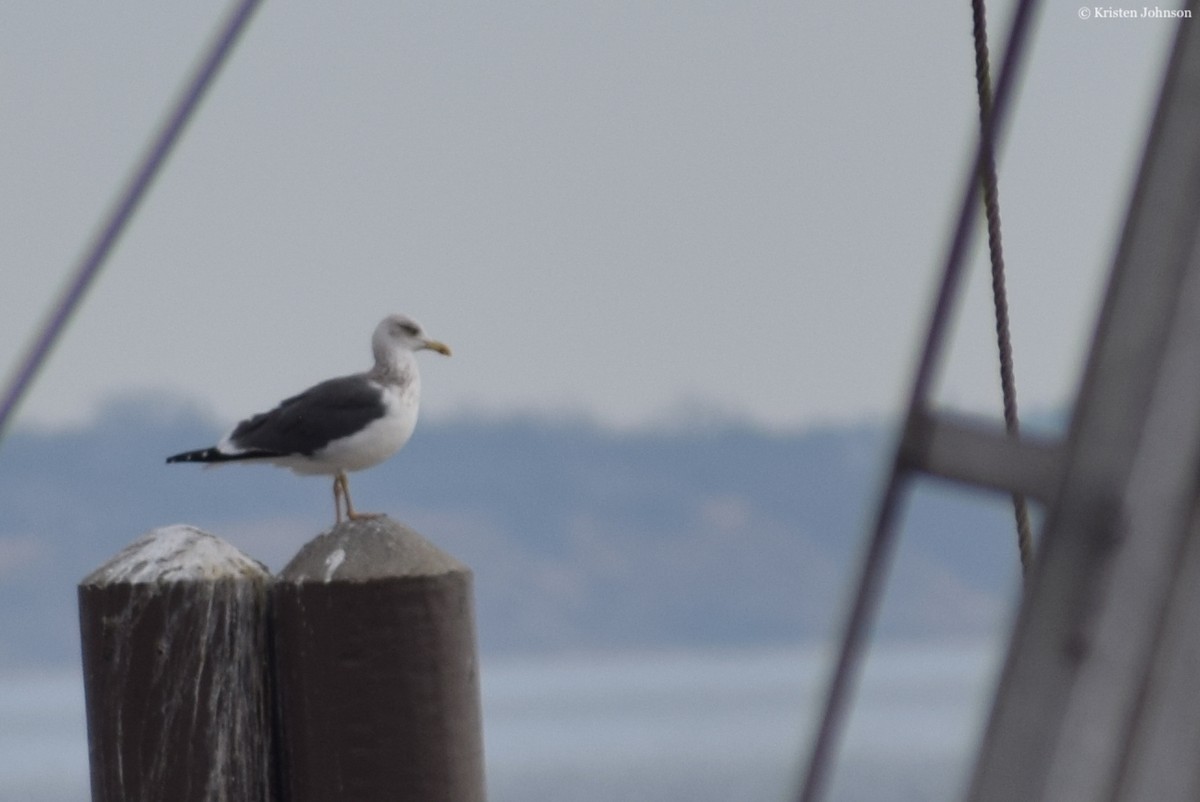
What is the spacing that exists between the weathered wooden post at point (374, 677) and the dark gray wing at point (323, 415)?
1.80 metres

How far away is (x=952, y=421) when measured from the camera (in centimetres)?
194

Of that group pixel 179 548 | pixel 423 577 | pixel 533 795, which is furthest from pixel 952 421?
Result: pixel 533 795

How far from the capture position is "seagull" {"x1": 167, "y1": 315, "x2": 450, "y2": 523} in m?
6.23

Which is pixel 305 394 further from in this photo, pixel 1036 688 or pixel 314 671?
pixel 1036 688

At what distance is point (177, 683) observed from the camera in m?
4.38

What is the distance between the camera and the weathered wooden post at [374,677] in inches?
171

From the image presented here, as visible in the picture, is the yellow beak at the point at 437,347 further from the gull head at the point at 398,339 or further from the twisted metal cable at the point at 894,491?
the twisted metal cable at the point at 894,491

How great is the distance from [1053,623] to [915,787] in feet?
370

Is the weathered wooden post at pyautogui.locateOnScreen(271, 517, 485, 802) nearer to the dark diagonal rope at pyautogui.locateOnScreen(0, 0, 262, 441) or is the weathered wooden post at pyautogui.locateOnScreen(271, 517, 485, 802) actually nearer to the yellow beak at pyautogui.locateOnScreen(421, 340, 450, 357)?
the dark diagonal rope at pyautogui.locateOnScreen(0, 0, 262, 441)

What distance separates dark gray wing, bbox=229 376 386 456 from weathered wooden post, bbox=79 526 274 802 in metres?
1.77

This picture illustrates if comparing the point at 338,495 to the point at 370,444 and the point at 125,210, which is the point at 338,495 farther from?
the point at 125,210

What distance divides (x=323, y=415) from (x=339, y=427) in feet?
0.22

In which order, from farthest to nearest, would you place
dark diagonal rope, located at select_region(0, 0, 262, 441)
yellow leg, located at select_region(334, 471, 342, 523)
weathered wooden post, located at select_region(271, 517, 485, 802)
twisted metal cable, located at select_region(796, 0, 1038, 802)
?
1. yellow leg, located at select_region(334, 471, 342, 523)
2. weathered wooden post, located at select_region(271, 517, 485, 802)
3. dark diagonal rope, located at select_region(0, 0, 262, 441)
4. twisted metal cable, located at select_region(796, 0, 1038, 802)

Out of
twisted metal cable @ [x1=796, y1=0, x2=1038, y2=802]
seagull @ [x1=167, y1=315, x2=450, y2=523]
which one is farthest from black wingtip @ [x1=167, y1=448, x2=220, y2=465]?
twisted metal cable @ [x1=796, y1=0, x2=1038, y2=802]
